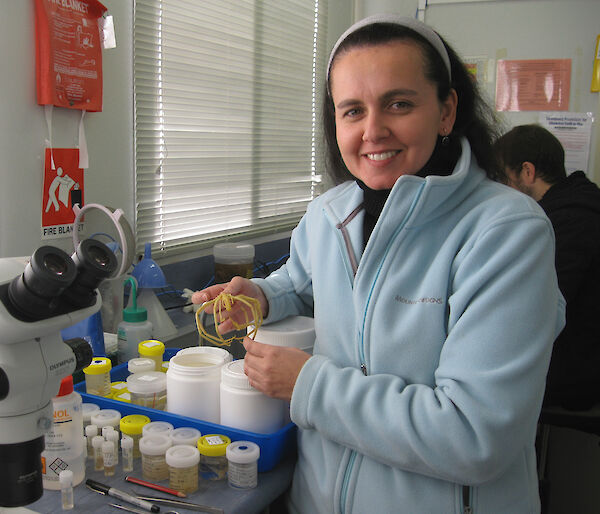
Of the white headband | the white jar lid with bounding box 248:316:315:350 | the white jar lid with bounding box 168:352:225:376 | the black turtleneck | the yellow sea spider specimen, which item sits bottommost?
the white jar lid with bounding box 168:352:225:376

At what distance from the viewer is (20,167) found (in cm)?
166

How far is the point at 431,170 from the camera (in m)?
1.12

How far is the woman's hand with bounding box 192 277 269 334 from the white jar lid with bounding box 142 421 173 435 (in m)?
0.23

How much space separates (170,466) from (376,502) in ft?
1.20

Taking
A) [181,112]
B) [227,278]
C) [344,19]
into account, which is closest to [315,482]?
[227,278]

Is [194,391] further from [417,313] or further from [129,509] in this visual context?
[417,313]

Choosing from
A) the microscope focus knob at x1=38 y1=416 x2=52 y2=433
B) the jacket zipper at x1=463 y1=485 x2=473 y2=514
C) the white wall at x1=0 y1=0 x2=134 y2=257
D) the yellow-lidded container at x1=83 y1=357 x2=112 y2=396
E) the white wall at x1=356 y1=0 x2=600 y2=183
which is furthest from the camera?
the white wall at x1=356 y1=0 x2=600 y2=183

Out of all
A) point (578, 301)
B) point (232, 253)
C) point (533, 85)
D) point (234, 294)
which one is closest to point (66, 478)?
point (234, 294)

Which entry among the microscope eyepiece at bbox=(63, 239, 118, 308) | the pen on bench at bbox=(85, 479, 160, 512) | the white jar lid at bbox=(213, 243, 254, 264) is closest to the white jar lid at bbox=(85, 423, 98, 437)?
the pen on bench at bbox=(85, 479, 160, 512)

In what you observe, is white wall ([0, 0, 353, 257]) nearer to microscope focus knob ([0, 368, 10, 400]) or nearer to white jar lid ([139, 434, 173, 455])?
white jar lid ([139, 434, 173, 455])

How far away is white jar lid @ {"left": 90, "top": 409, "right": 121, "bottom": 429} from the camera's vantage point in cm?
118

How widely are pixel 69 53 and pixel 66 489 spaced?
126 centimetres

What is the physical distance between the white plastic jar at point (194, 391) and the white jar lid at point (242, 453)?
152 millimetres

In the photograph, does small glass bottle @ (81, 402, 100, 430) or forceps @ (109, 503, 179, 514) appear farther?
small glass bottle @ (81, 402, 100, 430)
